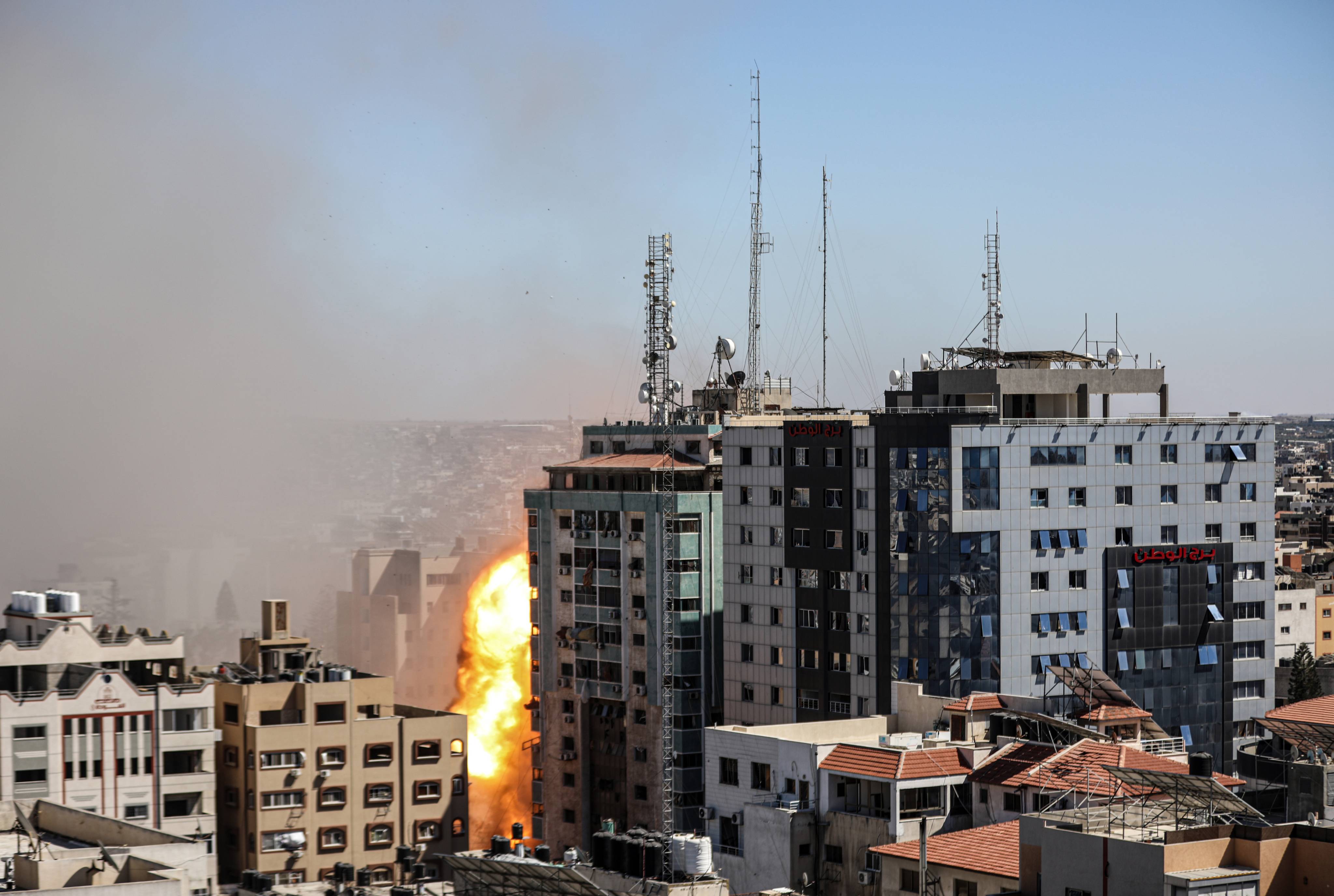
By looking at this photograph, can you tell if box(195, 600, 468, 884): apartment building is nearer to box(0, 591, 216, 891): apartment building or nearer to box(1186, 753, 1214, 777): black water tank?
box(0, 591, 216, 891): apartment building

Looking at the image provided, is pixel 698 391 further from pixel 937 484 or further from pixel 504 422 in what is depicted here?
pixel 504 422

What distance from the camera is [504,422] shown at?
164 m

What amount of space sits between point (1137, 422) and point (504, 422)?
75.1 meters

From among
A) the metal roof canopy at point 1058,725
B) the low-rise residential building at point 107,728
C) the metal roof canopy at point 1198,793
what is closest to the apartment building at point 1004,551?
the metal roof canopy at point 1058,725

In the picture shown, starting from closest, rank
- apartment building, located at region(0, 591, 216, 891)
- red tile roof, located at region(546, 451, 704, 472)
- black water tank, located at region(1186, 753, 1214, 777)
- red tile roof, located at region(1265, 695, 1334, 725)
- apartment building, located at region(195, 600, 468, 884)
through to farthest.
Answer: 1. black water tank, located at region(1186, 753, 1214, 777)
2. red tile roof, located at region(1265, 695, 1334, 725)
3. apartment building, located at region(0, 591, 216, 891)
4. apartment building, located at region(195, 600, 468, 884)
5. red tile roof, located at region(546, 451, 704, 472)

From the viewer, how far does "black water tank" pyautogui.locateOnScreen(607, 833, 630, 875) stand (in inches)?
2399

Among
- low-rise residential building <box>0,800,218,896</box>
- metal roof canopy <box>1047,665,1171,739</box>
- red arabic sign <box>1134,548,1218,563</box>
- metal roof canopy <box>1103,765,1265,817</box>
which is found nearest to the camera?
metal roof canopy <box>1103,765,1265,817</box>

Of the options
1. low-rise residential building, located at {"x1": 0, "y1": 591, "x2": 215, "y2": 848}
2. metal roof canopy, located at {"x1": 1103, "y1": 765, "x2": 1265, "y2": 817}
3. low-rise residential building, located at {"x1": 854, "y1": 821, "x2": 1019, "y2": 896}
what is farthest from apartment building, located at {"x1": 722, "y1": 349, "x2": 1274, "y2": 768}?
metal roof canopy, located at {"x1": 1103, "y1": 765, "x2": 1265, "y2": 817}

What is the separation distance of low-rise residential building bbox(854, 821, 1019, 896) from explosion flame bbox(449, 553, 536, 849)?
54634mm

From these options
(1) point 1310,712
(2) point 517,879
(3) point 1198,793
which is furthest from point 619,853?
(1) point 1310,712

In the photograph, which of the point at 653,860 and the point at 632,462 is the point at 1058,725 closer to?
the point at 653,860

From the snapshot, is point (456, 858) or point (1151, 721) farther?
point (1151, 721)

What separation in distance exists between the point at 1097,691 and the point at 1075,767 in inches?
645

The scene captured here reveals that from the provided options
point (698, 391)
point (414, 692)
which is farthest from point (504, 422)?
point (698, 391)
